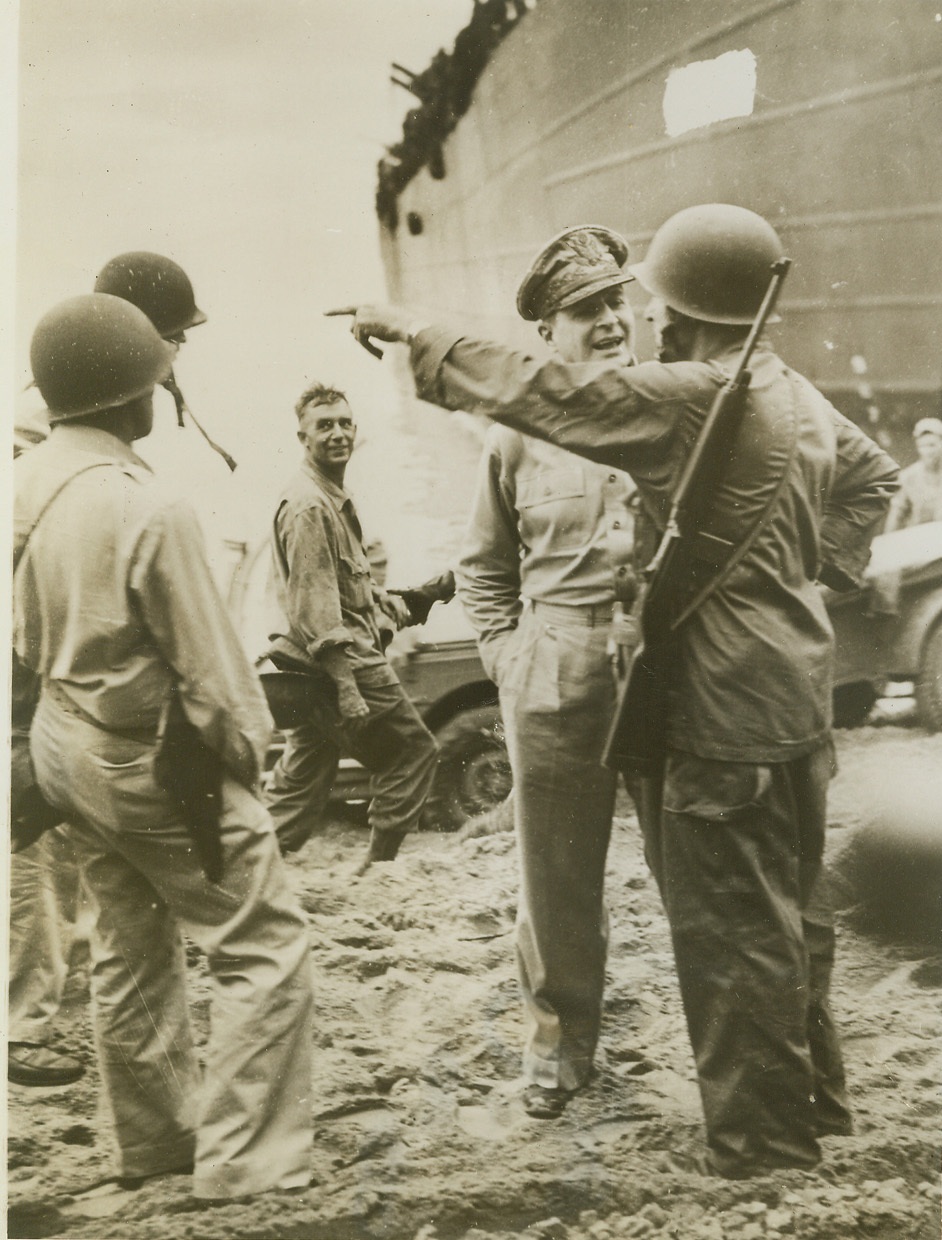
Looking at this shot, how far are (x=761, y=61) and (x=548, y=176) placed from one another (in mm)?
519

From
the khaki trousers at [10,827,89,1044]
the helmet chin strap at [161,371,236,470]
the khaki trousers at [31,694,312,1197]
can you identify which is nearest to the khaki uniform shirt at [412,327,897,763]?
the helmet chin strap at [161,371,236,470]

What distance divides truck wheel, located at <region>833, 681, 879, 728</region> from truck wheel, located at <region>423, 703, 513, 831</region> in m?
0.73

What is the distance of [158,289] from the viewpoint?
8.23ft

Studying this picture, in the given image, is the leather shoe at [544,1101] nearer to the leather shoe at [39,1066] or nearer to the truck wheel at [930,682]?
the leather shoe at [39,1066]

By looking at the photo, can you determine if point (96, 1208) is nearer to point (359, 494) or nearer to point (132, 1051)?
point (132, 1051)

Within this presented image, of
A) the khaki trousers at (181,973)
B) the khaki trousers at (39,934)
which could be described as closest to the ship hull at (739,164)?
the khaki trousers at (181,973)

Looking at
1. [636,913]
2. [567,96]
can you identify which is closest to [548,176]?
[567,96]

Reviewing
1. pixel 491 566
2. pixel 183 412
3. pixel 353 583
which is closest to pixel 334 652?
pixel 353 583

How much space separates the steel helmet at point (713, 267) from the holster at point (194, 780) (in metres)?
1.31

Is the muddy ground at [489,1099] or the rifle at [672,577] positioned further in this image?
the muddy ground at [489,1099]

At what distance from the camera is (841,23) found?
2494 millimetres

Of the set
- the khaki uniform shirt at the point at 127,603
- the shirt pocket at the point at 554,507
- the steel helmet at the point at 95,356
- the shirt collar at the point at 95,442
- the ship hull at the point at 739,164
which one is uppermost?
the ship hull at the point at 739,164

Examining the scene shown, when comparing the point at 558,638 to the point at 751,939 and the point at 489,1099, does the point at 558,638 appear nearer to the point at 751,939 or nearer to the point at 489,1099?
the point at 751,939

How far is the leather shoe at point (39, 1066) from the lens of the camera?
8.43 ft
